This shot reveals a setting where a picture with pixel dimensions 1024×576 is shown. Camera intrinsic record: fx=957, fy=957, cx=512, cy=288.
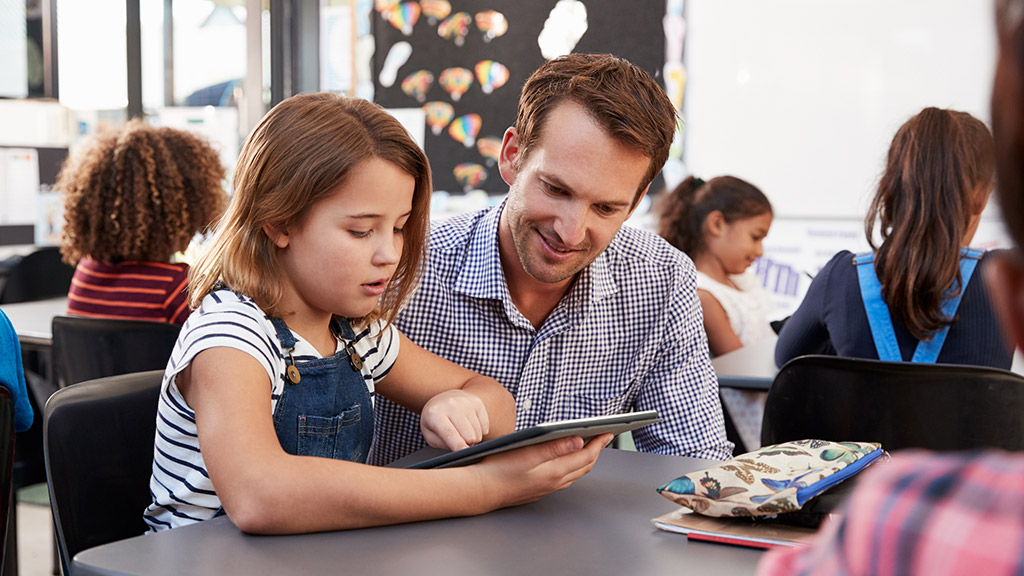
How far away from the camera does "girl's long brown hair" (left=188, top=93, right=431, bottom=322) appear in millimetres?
1194

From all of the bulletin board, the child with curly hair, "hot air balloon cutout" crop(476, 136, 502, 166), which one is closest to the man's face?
the child with curly hair

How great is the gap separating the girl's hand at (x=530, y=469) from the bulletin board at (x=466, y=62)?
153 inches

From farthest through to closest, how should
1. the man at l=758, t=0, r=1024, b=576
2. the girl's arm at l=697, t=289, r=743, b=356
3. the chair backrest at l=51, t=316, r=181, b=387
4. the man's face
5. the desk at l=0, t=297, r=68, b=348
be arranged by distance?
1. the girl's arm at l=697, t=289, r=743, b=356
2. the desk at l=0, t=297, r=68, b=348
3. the chair backrest at l=51, t=316, r=181, b=387
4. the man's face
5. the man at l=758, t=0, r=1024, b=576

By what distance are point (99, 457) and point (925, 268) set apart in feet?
5.28

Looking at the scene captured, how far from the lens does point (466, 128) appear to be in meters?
5.01

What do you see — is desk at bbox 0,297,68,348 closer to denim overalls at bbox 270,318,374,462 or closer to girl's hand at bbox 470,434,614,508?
denim overalls at bbox 270,318,374,462

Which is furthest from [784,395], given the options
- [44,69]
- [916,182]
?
[44,69]

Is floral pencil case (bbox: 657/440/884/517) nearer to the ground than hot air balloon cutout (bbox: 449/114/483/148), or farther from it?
nearer to the ground

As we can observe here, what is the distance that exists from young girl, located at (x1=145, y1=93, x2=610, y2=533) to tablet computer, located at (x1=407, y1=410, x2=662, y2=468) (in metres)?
0.03

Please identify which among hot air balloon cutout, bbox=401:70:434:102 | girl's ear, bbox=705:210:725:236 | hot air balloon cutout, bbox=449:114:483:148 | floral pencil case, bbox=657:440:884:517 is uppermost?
hot air balloon cutout, bbox=401:70:434:102

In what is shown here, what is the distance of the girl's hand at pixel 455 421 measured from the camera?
3.98 feet

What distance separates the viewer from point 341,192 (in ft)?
3.96

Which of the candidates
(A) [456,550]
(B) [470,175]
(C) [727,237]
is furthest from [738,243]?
(A) [456,550]

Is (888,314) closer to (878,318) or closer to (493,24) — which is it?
(878,318)
